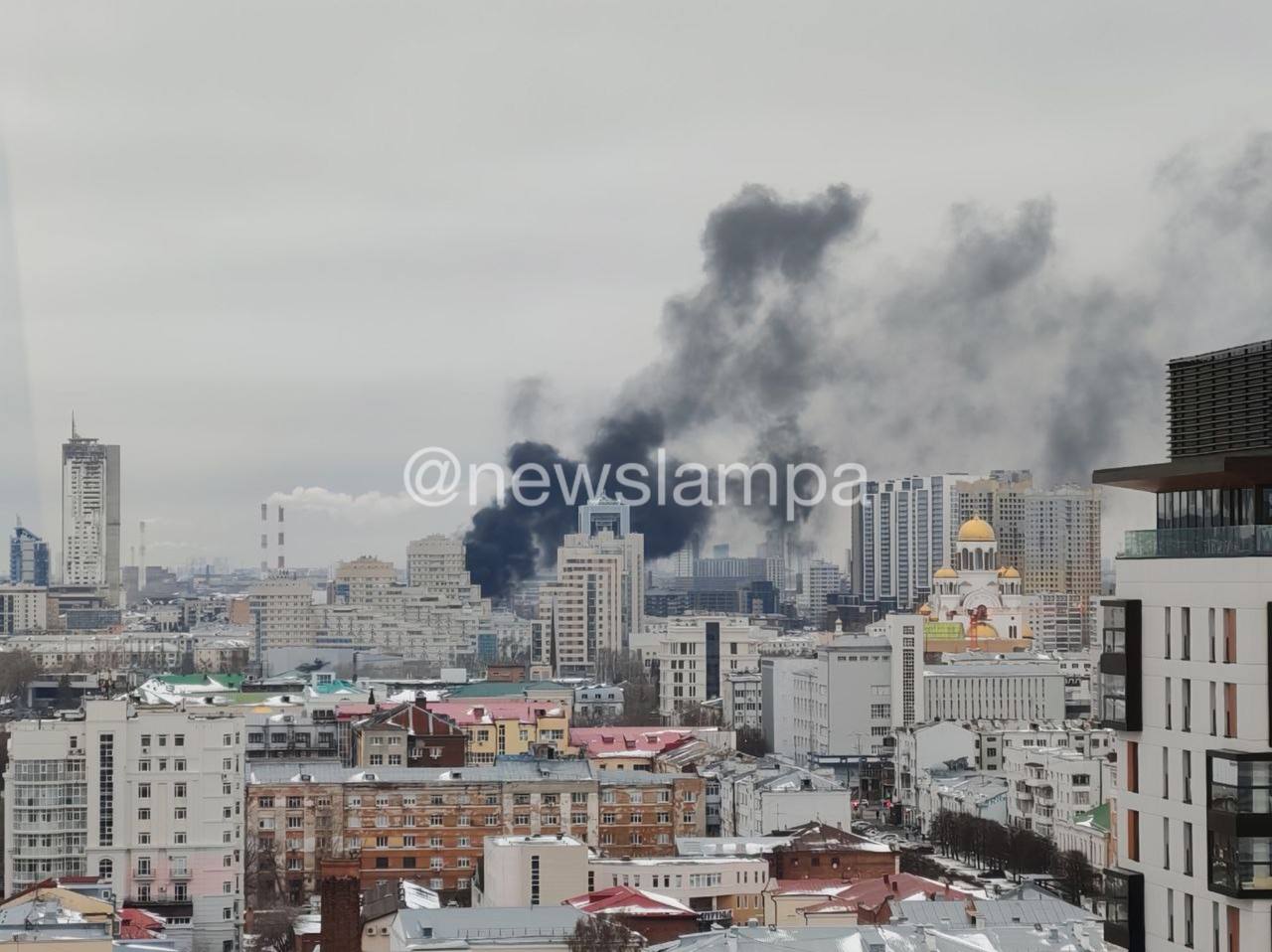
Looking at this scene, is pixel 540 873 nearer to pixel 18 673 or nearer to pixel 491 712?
pixel 491 712

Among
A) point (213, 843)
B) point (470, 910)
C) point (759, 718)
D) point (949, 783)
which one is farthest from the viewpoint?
point (759, 718)

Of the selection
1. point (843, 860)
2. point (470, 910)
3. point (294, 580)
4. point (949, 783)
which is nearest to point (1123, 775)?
point (470, 910)

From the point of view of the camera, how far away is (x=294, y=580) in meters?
79.9

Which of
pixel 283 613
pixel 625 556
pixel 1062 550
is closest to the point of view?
pixel 625 556

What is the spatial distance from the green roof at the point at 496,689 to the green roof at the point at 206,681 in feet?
13.2

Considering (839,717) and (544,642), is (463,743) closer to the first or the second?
(839,717)

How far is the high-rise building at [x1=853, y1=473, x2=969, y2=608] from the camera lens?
78.5 metres

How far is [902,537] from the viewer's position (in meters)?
85.0

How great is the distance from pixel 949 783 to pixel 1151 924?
25.1m

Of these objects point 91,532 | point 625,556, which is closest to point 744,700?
point 625,556

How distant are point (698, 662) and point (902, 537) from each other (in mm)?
36733

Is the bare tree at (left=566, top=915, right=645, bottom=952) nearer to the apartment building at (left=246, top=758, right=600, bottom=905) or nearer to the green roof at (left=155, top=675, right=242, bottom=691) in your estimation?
the apartment building at (left=246, top=758, right=600, bottom=905)

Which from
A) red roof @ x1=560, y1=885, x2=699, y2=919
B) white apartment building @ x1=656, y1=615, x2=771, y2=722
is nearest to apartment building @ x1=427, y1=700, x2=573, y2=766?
white apartment building @ x1=656, y1=615, x2=771, y2=722

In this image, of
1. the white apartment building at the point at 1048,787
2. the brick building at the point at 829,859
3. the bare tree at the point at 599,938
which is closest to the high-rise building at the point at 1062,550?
the white apartment building at the point at 1048,787
